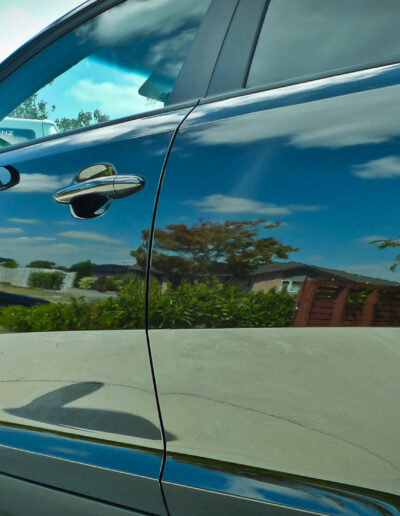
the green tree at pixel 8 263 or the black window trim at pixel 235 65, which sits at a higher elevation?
the black window trim at pixel 235 65

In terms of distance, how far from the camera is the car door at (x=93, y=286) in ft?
4.06

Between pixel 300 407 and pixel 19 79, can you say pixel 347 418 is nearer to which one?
pixel 300 407

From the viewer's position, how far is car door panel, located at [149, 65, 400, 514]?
37.8 inches

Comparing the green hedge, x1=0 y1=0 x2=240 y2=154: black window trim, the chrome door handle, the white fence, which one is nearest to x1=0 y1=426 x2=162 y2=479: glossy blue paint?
the green hedge

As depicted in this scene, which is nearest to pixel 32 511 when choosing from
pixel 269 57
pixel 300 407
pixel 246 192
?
pixel 300 407

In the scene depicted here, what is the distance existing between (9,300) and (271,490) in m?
0.89

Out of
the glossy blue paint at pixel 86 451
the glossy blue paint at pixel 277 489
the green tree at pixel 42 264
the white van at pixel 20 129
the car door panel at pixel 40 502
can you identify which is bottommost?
the car door panel at pixel 40 502

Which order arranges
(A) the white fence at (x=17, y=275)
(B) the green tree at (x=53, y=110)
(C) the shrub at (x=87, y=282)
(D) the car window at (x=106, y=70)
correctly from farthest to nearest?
(B) the green tree at (x=53, y=110) → (D) the car window at (x=106, y=70) → (A) the white fence at (x=17, y=275) → (C) the shrub at (x=87, y=282)

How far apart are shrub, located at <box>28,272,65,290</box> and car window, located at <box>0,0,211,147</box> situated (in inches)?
20.3

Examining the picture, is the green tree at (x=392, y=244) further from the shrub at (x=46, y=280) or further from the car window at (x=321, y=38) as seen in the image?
the shrub at (x=46, y=280)

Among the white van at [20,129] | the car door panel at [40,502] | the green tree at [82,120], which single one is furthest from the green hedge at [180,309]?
the white van at [20,129]

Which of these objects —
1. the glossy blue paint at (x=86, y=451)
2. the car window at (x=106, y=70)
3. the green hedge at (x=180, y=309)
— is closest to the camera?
the green hedge at (x=180, y=309)

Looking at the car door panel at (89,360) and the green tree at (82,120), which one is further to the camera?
the green tree at (82,120)

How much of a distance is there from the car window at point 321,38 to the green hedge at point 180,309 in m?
0.53
